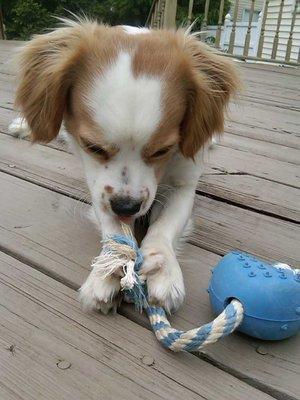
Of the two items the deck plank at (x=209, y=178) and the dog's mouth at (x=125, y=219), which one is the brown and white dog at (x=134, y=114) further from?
the deck plank at (x=209, y=178)

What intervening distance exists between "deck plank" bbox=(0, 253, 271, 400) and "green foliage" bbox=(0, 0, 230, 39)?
11824 mm

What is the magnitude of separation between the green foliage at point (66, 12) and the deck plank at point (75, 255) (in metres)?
11.2

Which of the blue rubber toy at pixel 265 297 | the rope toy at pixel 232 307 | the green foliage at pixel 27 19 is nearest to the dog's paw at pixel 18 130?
the rope toy at pixel 232 307

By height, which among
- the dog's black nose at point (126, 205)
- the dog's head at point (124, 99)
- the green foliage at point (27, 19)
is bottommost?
the green foliage at point (27, 19)

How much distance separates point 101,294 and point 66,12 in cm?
1477

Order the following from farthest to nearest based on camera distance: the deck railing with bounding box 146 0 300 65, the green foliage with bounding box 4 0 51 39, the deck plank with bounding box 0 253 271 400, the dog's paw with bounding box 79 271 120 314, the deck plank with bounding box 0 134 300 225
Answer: the green foliage with bounding box 4 0 51 39 < the deck railing with bounding box 146 0 300 65 < the deck plank with bounding box 0 134 300 225 < the dog's paw with bounding box 79 271 120 314 < the deck plank with bounding box 0 253 271 400

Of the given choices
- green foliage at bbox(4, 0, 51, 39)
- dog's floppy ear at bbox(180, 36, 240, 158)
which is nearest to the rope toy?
dog's floppy ear at bbox(180, 36, 240, 158)

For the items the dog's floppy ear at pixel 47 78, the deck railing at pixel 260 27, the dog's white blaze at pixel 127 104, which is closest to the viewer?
the dog's white blaze at pixel 127 104

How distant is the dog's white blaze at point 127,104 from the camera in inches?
54.8

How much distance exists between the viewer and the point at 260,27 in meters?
8.92

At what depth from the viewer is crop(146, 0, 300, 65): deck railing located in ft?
22.0

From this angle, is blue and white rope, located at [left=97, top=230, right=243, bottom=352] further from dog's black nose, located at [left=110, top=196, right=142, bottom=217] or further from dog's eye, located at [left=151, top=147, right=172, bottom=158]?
dog's eye, located at [left=151, top=147, right=172, bottom=158]

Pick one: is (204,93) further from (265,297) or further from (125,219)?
(265,297)

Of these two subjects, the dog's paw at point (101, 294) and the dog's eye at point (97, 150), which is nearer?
the dog's paw at point (101, 294)
